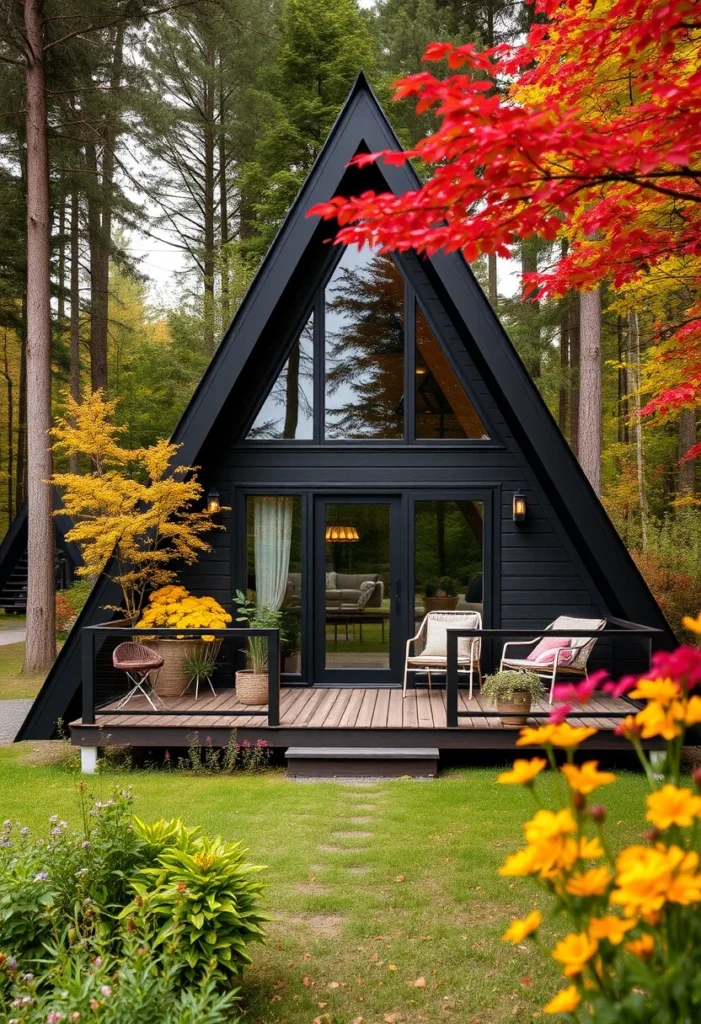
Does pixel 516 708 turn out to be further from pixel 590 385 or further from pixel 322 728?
pixel 590 385

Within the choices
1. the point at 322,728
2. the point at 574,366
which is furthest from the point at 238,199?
the point at 322,728

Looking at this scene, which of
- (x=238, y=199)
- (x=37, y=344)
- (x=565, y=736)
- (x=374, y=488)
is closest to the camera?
(x=565, y=736)

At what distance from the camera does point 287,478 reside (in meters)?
8.70

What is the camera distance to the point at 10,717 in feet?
30.2

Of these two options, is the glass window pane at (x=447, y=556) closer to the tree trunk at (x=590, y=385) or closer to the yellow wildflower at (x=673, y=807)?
the tree trunk at (x=590, y=385)

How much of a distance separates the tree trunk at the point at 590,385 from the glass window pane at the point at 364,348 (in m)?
5.15

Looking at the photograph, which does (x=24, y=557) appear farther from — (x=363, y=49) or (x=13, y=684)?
(x=363, y=49)

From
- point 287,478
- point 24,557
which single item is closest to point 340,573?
point 287,478

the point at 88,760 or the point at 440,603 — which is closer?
the point at 88,760

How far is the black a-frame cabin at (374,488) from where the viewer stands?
8.52 metres

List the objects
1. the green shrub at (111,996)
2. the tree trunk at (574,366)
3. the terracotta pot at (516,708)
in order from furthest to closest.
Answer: the tree trunk at (574,366) < the terracotta pot at (516,708) < the green shrub at (111,996)

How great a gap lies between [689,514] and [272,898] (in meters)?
12.2

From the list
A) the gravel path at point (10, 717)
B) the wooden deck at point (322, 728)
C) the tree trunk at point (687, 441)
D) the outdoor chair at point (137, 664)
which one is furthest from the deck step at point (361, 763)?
the tree trunk at point (687, 441)

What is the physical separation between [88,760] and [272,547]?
272cm
